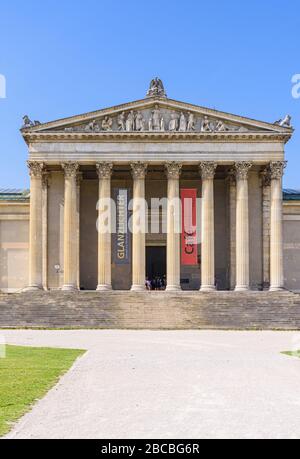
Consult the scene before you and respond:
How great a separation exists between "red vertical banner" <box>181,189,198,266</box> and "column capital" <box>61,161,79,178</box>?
8.97 meters

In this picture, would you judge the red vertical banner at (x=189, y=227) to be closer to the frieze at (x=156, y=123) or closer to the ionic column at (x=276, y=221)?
the frieze at (x=156, y=123)

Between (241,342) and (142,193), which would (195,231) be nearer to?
(142,193)

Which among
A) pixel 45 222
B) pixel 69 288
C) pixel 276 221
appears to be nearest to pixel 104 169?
pixel 45 222

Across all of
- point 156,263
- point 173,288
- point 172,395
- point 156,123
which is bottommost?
point 173,288

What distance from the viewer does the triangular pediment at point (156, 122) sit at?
182ft

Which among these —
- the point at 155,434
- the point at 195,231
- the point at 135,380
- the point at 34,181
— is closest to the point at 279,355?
the point at 135,380

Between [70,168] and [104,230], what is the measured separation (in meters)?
5.77

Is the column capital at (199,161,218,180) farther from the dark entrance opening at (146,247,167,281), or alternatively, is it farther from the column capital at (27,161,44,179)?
the column capital at (27,161,44,179)

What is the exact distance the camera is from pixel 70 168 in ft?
183

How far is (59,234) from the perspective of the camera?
58.9m

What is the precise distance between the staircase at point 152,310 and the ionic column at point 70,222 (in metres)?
3.48

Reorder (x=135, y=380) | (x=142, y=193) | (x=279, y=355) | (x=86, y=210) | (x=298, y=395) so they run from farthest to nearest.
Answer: (x=86, y=210) < (x=142, y=193) < (x=279, y=355) < (x=135, y=380) < (x=298, y=395)

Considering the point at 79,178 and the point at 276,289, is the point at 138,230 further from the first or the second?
the point at 276,289
